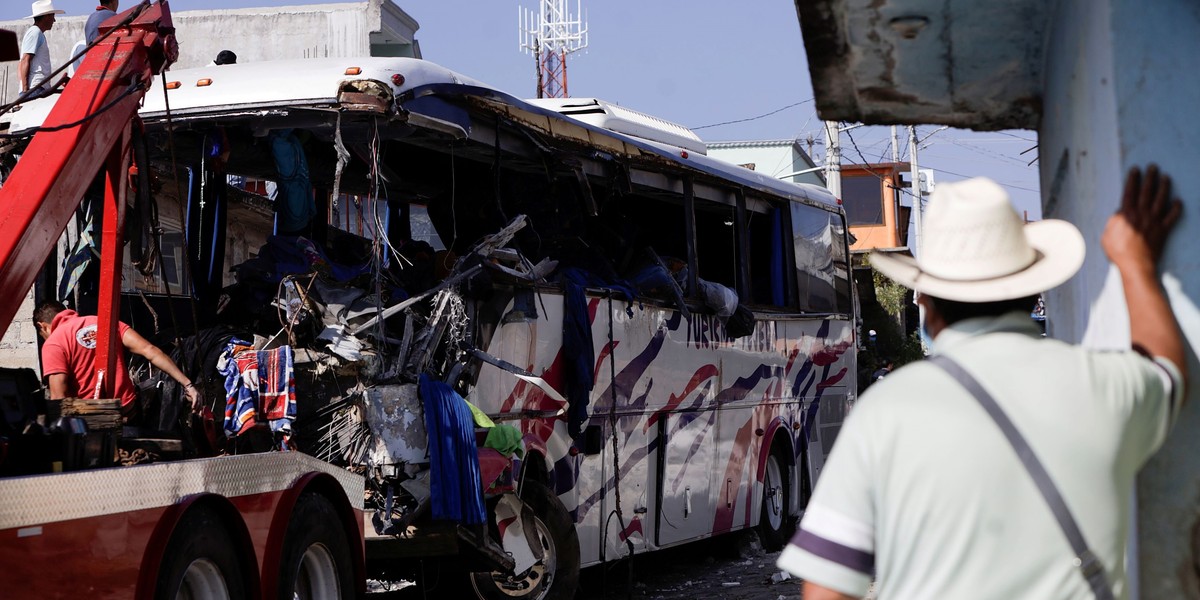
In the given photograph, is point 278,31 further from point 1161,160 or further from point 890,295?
point 1161,160

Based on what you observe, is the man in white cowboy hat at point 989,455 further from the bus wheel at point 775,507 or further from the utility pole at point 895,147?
the utility pole at point 895,147

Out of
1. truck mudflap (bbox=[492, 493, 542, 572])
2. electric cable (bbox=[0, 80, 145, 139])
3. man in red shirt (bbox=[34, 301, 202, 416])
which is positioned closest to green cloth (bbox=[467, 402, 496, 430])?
truck mudflap (bbox=[492, 493, 542, 572])

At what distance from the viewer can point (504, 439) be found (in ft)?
29.6

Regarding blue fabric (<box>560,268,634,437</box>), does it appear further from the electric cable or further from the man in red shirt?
the electric cable

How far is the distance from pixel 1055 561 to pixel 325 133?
6192 millimetres

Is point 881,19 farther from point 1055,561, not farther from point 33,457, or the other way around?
point 33,457

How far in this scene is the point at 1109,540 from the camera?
9.12 ft

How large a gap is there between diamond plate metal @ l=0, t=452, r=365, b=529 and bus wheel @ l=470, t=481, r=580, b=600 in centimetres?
245

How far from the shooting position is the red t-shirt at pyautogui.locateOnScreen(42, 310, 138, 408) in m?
7.16

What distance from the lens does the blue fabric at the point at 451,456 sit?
27.1 feet

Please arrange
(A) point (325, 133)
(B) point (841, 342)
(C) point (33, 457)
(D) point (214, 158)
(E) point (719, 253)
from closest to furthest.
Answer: (C) point (33, 457)
(A) point (325, 133)
(D) point (214, 158)
(E) point (719, 253)
(B) point (841, 342)

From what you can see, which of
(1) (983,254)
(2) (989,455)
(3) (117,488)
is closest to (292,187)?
(3) (117,488)

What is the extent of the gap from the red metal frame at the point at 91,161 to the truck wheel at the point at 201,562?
97cm

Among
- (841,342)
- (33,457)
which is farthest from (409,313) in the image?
(841,342)
